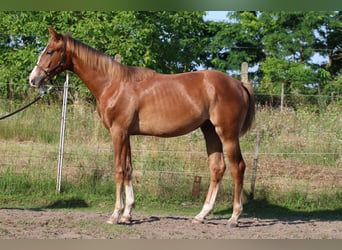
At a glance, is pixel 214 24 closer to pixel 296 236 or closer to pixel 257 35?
pixel 257 35

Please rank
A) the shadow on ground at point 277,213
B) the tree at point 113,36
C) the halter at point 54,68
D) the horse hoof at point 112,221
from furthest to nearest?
the tree at point 113,36 < the shadow on ground at point 277,213 < the halter at point 54,68 < the horse hoof at point 112,221

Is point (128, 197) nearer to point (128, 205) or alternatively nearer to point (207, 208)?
point (128, 205)

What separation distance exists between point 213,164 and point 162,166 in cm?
197

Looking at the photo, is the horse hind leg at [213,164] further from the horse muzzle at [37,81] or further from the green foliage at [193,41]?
the green foliage at [193,41]

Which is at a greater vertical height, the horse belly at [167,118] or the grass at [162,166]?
the horse belly at [167,118]

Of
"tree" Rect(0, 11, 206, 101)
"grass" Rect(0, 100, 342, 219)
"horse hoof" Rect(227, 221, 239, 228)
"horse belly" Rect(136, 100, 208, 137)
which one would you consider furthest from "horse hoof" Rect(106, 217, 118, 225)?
"tree" Rect(0, 11, 206, 101)

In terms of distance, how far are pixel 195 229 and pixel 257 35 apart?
19275 mm

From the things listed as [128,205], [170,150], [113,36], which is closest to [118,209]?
→ [128,205]

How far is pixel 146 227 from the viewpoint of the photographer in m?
6.03

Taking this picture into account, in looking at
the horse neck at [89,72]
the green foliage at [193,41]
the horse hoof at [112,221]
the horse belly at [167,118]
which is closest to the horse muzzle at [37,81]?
the horse neck at [89,72]

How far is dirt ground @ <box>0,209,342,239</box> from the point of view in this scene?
5426mm

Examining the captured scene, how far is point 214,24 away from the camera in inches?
926

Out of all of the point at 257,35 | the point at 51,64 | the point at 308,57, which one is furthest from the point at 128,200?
the point at 257,35

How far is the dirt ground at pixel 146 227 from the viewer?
17.8 ft
